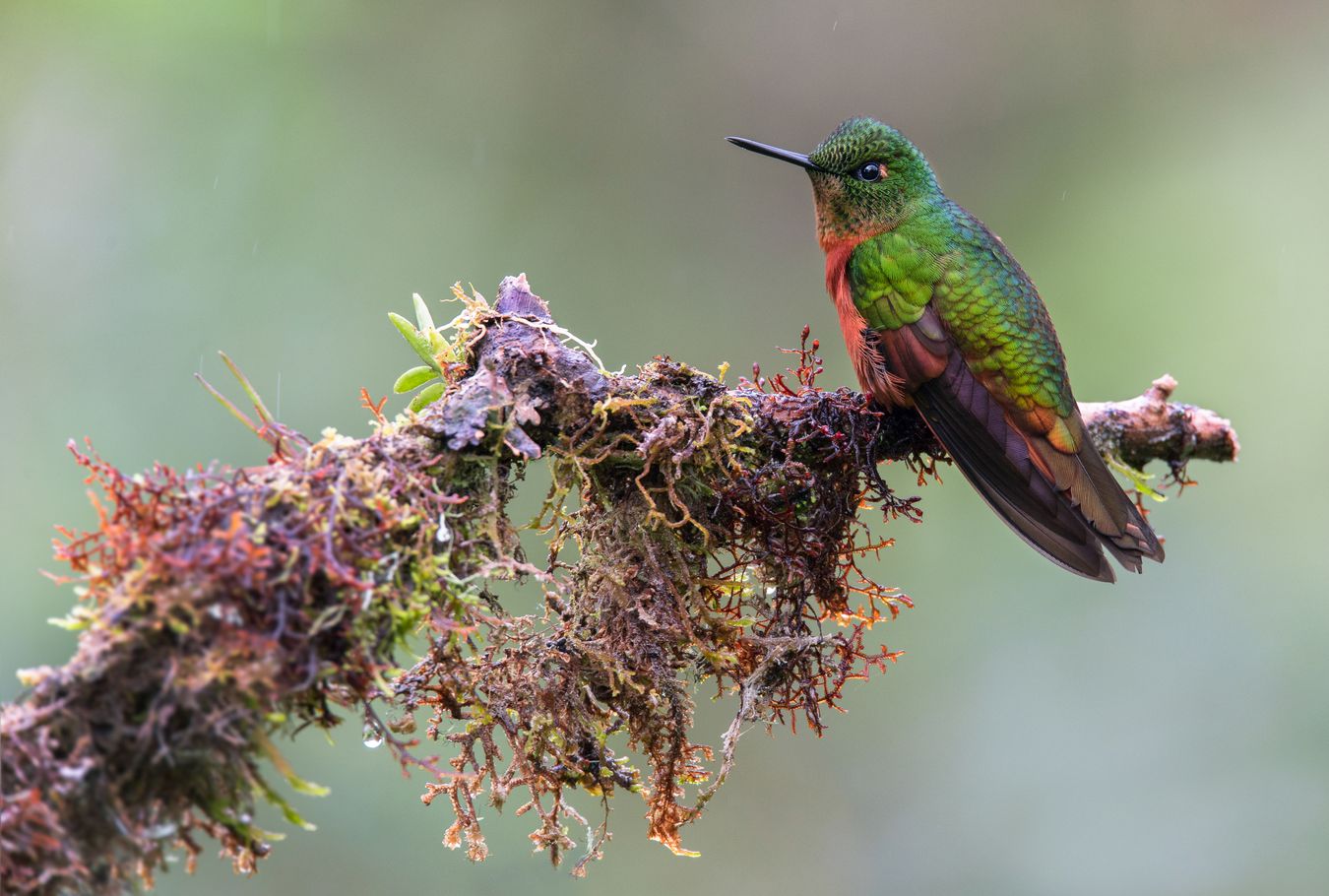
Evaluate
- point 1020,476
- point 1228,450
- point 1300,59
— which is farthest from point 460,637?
point 1300,59

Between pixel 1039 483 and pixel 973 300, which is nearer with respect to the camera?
pixel 1039 483

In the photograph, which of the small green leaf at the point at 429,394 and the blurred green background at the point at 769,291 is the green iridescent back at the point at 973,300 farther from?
the blurred green background at the point at 769,291

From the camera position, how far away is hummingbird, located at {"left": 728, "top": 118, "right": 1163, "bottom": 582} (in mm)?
3283

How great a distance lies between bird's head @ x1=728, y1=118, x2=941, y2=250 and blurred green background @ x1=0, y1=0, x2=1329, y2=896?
3.76 m

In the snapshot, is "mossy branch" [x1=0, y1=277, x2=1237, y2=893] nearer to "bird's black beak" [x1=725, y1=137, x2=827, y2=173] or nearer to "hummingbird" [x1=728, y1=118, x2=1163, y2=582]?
"hummingbird" [x1=728, y1=118, x2=1163, y2=582]

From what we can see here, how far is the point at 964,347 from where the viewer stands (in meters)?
3.57

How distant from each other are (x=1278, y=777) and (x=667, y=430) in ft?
19.3

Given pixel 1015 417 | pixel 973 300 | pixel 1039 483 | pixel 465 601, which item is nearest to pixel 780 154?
pixel 973 300

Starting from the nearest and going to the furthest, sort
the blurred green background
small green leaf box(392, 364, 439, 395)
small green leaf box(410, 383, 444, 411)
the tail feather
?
small green leaf box(410, 383, 444, 411) < small green leaf box(392, 364, 439, 395) < the tail feather < the blurred green background

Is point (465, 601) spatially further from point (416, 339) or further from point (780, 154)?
point (780, 154)

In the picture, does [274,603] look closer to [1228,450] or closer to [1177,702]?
[1228,450]

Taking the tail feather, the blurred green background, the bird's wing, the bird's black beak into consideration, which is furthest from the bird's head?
the blurred green background

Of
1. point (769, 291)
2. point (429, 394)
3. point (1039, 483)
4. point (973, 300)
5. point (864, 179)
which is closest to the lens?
point (429, 394)

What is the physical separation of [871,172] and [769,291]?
5.19 meters
